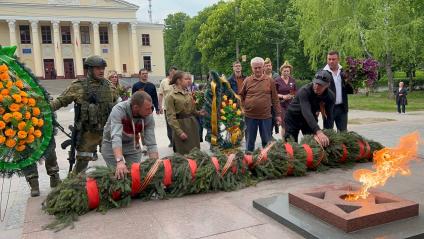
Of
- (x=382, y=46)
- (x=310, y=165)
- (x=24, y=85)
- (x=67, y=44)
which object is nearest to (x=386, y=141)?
(x=310, y=165)

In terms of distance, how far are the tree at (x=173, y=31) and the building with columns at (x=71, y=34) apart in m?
16.1

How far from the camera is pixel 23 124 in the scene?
14.5 feet

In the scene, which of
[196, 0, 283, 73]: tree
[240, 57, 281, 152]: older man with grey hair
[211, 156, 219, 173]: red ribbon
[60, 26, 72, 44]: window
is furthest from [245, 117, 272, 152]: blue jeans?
[60, 26, 72, 44]: window

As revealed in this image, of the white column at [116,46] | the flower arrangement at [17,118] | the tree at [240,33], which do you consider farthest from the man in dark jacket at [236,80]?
the white column at [116,46]

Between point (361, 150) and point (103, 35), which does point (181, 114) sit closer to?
point (361, 150)

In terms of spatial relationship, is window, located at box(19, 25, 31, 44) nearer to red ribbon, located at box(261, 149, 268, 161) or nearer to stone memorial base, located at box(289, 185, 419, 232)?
red ribbon, located at box(261, 149, 268, 161)

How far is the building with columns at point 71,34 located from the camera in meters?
48.7

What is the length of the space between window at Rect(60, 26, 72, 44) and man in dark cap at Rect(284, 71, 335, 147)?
50008 millimetres

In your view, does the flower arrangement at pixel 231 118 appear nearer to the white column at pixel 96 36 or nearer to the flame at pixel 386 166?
the flame at pixel 386 166

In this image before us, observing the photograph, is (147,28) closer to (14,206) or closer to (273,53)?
(273,53)

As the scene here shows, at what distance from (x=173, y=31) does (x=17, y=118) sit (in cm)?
6932

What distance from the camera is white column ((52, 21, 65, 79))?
1950 inches

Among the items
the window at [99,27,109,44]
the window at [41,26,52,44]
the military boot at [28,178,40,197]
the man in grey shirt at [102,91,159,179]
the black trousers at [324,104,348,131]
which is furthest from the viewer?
the window at [99,27,109,44]

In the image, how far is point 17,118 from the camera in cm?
435
